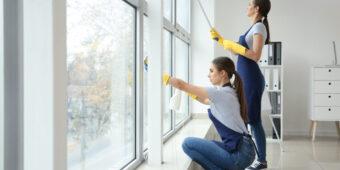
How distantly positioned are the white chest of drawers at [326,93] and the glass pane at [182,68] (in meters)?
1.62

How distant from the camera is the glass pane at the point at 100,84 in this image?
1.30 m

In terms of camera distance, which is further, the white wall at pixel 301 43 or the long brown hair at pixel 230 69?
the white wall at pixel 301 43

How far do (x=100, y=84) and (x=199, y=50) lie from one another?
3.12 meters

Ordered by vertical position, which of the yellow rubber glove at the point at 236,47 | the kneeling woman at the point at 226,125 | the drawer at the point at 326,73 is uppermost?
the yellow rubber glove at the point at 236,47

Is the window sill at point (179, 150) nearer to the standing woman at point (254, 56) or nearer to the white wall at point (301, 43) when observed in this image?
the standing woman at point (254, 56)

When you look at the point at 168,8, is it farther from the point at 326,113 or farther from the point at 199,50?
the point at 326,113

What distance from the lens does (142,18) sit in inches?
82.4

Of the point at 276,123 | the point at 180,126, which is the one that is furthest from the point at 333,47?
the point at 180,126

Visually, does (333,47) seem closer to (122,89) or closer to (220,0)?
(220,0)

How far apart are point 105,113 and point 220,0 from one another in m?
3.83

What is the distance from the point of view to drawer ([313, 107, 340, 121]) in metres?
4.14

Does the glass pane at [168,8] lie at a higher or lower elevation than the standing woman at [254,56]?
higher

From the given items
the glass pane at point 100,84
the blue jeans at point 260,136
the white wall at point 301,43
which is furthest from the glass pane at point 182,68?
the glass pane at point 100,84

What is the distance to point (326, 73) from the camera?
13.6ft
